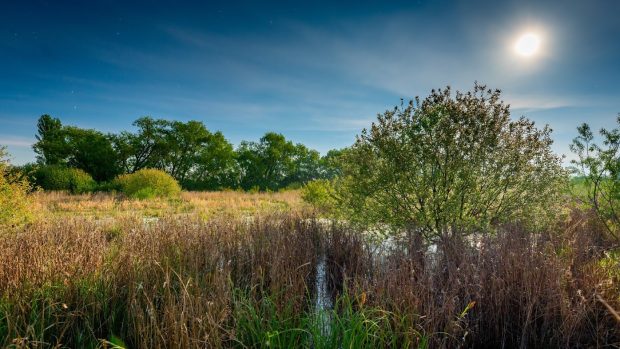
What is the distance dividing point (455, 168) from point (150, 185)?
22.5 metres

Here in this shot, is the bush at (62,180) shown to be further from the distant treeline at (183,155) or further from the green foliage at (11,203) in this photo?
the green foliage at (11,203)

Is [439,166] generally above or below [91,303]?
above

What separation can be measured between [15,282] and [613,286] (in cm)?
668

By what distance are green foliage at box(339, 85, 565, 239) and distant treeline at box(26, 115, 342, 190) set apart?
87.0 feet

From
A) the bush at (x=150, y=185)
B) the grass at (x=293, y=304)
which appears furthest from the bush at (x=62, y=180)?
the grass at (x=293, y=304)

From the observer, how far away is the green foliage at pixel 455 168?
5953mm

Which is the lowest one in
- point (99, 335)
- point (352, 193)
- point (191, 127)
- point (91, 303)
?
point (99, 335)

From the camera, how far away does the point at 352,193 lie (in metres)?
6.95

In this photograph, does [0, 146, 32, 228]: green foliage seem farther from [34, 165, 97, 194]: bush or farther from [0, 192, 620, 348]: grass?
[34, 165, 97, 194]: bush

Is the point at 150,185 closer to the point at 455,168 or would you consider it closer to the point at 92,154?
the point at 92,154

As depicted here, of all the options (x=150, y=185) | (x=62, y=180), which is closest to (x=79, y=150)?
(x=62, y=180)

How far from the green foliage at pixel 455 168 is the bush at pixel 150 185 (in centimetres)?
1985

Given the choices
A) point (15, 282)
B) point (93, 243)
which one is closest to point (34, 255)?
point (15, 282)

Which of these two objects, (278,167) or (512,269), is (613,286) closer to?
(512,269)
